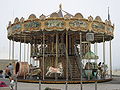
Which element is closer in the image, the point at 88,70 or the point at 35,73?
the point at 35,73

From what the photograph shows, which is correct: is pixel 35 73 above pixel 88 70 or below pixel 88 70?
below

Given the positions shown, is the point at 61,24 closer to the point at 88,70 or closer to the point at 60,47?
the point at 60,47

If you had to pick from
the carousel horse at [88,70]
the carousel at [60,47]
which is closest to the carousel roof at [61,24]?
the carousel at [60,47]

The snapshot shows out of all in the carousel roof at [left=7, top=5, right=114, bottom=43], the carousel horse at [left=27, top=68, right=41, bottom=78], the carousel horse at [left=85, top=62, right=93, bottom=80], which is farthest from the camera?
the carousel horse at [left=27, top=68, right=41, bottom=78]

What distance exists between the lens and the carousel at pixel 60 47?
1597 centimetres

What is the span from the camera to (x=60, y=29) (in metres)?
15.9

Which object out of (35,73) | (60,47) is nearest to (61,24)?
(60,47)

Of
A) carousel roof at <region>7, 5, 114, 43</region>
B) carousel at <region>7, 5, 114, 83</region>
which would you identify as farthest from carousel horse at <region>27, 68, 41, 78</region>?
carousel roof at <region>7, 5, 114, 43</region>

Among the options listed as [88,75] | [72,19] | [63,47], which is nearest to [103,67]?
[88,75]

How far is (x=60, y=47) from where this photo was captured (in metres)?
19.0

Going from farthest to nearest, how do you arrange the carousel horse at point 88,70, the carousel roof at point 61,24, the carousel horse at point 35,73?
1. the carousel horse at point 35,73
2. the carousel horse at point 88,70
3. the carousel roof at point 61,24

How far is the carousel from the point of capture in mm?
15969

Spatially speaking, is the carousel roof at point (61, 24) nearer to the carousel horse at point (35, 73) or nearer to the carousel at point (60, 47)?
the carousel at point (60, 47)

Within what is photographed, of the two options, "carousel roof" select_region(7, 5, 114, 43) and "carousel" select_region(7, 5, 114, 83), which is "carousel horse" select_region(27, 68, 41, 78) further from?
"carousel roof" select_region(7, 5, 114, 43)
